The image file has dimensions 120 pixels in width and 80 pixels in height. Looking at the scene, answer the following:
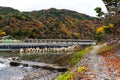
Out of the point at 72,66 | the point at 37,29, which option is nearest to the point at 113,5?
the point at 72,66

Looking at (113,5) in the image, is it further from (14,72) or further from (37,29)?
(37,29)

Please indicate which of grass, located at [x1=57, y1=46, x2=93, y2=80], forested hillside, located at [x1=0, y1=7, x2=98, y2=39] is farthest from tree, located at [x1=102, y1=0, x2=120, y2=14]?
forested hillside, located at [x1=0, y1=7, x2=98, y2=39]

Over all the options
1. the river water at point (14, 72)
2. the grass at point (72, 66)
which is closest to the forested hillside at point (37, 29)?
the grass at point (72, 66)

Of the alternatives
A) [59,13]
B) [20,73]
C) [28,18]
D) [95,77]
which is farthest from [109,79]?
[59,13]

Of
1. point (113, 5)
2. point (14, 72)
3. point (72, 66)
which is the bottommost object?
point (14, 72)

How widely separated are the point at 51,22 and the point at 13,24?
20.7 metres

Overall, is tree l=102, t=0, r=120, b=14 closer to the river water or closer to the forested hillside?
the river water

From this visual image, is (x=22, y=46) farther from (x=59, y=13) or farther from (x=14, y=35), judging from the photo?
(x=59, y=13)

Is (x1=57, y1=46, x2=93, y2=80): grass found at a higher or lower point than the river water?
higher

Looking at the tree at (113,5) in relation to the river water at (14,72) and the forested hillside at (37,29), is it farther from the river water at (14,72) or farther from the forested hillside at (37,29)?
the forested hillside at (37,29)

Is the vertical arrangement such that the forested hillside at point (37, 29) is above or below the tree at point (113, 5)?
below

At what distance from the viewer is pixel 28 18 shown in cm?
14838

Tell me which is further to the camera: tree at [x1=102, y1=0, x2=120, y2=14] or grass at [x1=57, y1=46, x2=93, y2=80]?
tree at [x1=102, y1=0, x2=120, y2=14]

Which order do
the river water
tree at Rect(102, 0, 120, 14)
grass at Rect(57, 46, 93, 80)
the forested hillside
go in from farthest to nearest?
1. the forested hillside
2. tree at Rect(102, 0, 120, 14)
3. the river water
4. grass at Rect(57, 46, 93, 80)
